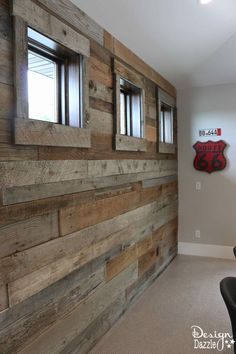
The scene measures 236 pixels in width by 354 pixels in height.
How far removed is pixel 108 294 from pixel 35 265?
1071mm

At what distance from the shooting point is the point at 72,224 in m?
2.12

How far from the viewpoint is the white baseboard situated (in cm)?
458

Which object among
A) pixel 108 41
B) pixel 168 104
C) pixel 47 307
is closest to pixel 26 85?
pixel 108 41

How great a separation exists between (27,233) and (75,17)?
1.49 meters

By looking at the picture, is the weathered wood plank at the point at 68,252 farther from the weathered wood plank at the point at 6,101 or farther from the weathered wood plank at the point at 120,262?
the weathered wood plank at the point at 6,101

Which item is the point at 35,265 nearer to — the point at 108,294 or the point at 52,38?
the point at 108,294

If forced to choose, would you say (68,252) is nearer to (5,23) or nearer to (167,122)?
(5,23)

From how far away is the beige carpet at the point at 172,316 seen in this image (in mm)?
2420

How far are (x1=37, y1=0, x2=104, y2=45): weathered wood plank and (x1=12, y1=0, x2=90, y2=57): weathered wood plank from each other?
0.05 meters

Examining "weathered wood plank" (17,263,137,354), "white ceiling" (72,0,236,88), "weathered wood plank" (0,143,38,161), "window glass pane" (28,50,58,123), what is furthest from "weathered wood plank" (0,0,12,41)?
"weathered wood plank" (17,263,137,354)

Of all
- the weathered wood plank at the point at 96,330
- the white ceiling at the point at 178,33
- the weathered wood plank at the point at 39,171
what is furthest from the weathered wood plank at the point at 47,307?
the white ceiling at the point at 178,33

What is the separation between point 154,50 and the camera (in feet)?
10.9

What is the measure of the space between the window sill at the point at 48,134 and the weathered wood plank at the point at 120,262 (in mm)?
1081

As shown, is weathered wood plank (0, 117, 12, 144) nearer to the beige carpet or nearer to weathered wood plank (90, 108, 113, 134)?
weathered wood plank (90, 108, 113, 134)
